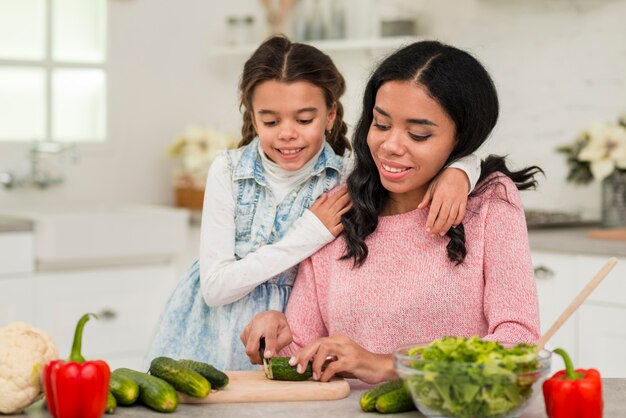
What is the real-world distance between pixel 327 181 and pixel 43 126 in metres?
2.56

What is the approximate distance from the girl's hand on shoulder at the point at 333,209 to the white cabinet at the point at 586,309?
1378 millimetres

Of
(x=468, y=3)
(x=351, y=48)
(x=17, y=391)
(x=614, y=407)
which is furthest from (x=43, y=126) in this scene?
(x=614, y=407)

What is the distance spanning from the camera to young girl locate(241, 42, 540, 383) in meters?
1.93

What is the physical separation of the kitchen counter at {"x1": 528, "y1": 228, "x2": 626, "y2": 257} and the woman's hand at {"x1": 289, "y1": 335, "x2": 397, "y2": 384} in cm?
162

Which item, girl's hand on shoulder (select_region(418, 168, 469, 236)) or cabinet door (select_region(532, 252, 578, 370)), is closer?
girl's hand on shoulder (select_region(418, 168, 469, 236))

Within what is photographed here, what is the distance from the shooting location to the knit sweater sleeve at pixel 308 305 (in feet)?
6.84

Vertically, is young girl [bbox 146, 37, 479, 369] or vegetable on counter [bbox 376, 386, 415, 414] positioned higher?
young girl [bbox 146, 37, 479, 369]

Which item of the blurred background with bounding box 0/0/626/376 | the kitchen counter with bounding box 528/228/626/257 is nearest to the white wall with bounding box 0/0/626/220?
the blurred background with bounding box 0/0/626/376

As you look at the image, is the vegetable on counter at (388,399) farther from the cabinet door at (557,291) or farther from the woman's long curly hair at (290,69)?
the cabinet door at (557,291)

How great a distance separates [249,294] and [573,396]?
89cm

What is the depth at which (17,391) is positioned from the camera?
5.13ft

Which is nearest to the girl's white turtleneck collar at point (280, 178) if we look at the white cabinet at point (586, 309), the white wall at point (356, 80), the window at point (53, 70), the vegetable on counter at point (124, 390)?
the vegetable on counter at point (124, 390)

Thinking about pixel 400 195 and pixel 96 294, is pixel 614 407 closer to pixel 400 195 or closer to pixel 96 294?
pixel 400 195

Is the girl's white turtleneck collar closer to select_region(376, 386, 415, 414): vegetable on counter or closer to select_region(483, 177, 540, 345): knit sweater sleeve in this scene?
select_region(483, 177, 540, 345): knit sweater sleeve
